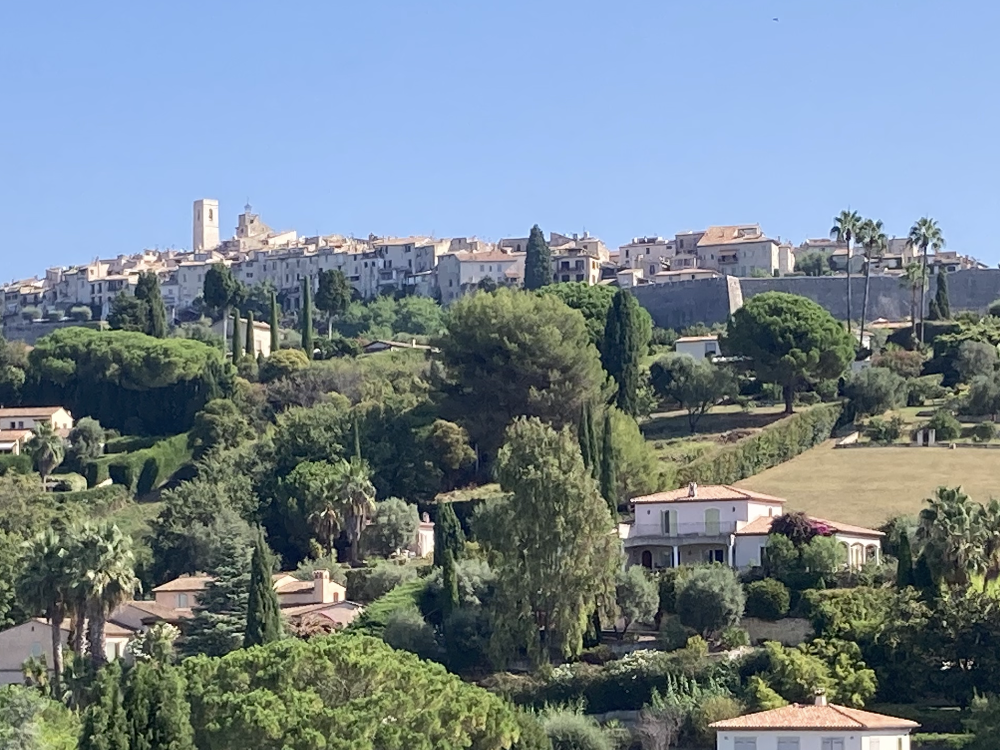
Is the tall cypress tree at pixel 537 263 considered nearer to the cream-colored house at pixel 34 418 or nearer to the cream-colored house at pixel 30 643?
the cream-colored house at pixel 34 418

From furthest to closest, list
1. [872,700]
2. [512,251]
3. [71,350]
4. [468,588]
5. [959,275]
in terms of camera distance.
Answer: [512,251] → [959,275] → [71,350] → [468,588] → [872,700]

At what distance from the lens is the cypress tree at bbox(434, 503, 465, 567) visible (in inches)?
2842

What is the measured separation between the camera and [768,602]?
218ft

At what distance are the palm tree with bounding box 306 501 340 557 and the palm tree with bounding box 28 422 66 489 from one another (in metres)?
18.2

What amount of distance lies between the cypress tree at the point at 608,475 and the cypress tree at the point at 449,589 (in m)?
5.54

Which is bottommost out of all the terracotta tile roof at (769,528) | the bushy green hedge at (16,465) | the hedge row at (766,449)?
the terracotta tile roof at (769,528)

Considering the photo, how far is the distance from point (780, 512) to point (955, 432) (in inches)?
584

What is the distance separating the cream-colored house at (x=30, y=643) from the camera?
234 ft

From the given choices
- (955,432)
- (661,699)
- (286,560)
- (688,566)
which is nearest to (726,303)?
(955,432)

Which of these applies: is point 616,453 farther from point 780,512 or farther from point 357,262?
point 357,262

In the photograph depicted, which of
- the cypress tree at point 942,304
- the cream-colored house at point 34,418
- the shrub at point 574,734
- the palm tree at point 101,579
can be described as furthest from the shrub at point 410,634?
the cypress tree at point 942,304

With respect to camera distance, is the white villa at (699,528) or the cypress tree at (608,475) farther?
the cypress tree at (608,475)

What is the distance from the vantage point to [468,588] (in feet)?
225

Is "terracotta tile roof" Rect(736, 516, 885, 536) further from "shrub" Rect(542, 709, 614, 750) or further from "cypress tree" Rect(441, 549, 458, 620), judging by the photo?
"shrub" Rect(542, 709, 614, 750)
